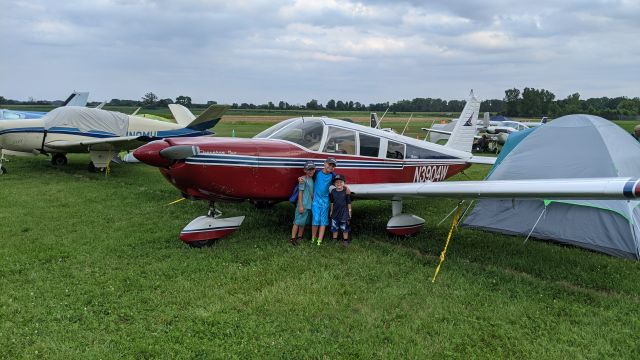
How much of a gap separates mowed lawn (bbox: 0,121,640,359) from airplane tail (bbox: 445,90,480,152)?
344cm

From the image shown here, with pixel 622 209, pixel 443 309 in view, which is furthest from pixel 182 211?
pixel 622 209

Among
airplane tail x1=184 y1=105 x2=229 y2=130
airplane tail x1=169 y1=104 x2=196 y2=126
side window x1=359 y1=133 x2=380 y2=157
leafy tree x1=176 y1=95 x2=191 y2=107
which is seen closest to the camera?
side window x1=359 y1=133 x2=380 y2=157

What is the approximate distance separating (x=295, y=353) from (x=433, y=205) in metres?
6.07

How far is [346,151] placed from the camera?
694 cm

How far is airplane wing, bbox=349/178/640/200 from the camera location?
4004 millimetres

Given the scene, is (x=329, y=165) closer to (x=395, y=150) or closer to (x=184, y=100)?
(x=395, y=150)

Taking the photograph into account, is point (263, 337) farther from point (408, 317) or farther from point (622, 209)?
point (622, 209)

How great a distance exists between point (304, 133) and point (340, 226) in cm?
153

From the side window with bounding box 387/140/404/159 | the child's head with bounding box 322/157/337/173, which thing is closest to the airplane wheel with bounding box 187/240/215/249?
the child's head with bounding box 322/157/337/173

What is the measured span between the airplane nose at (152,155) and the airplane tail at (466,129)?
6.55 m

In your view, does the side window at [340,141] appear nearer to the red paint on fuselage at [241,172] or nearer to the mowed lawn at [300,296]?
the red paint on fuselage at [241,172]

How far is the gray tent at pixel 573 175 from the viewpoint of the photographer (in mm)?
5539

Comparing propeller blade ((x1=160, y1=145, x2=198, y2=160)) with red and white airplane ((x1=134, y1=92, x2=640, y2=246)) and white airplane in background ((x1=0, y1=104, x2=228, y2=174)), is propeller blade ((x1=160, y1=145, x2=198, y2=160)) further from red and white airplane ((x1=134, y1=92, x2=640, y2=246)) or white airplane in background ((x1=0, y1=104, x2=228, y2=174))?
white airplane in background ((x1=0, y1=104, x2=228, y2=174))

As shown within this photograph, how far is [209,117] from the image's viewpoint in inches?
567
